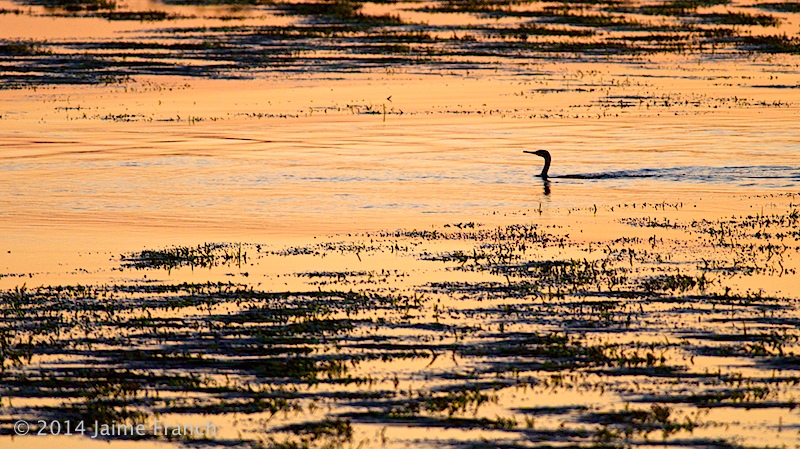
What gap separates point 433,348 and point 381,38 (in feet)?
122

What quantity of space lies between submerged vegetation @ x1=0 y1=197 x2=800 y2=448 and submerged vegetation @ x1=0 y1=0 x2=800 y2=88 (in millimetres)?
22635

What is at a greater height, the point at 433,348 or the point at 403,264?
the point at 403,264

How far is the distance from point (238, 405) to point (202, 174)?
12.6m

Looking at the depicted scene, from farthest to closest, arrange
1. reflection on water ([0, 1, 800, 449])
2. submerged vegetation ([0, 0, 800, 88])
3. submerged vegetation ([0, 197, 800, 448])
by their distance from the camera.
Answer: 1. submerged vegetation ([0, 0, 800, 88])
2. reflection on water ([0, 1, 800, 449])
3. submerged vegetation ([0, 197, 800, 448])

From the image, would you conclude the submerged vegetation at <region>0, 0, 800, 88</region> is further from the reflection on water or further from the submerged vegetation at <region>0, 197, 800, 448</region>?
the submerged vegetation at <region>0, 197, 800, 448</region>

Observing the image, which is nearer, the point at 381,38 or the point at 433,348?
the point at 433,348

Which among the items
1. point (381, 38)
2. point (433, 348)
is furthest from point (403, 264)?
point (381, 38)

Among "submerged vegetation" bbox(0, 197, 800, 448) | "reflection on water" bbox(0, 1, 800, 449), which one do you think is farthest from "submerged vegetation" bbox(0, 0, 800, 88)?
"submerged vegetation" bbox(0, 197, 800, 448)

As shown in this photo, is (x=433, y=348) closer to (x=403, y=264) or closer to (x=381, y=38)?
(x=403, y=264)

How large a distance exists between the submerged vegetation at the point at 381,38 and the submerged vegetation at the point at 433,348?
74.3 feet

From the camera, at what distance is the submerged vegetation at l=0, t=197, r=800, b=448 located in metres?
8.76

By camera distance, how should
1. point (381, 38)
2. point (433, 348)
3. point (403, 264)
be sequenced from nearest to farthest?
point (433, 348), point (403, 264), point (381, 38)

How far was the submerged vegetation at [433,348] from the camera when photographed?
28.7 ft

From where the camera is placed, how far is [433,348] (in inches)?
406
